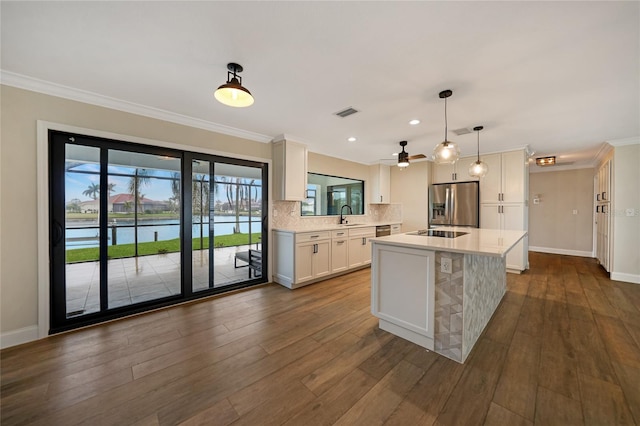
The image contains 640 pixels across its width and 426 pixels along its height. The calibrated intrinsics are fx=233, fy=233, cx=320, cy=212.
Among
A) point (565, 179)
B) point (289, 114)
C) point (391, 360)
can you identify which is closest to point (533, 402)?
point (391, 360)

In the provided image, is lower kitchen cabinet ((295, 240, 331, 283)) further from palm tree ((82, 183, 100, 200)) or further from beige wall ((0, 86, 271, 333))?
beige wall ((0, 86, 271, 333))

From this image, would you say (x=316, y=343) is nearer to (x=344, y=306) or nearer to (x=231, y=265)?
(x=344, y=306)

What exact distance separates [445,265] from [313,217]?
306cm

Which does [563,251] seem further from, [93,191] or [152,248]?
[93,191]

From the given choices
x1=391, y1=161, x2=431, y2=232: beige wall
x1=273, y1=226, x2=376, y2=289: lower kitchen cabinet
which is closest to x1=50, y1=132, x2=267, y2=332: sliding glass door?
x1=273, y1=226, x2=376, y2=289: lower kitchen cabinet

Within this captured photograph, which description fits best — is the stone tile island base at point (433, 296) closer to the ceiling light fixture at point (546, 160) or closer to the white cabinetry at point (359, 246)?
the white cabinetry at point (359, 246)

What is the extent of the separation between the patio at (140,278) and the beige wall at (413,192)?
4.00 meters

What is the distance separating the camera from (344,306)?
10.0 ft

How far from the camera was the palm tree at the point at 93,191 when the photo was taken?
2553mm

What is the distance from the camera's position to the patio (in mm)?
2656

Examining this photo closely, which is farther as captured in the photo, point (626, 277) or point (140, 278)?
point (626, 277)

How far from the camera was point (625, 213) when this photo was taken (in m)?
4.00

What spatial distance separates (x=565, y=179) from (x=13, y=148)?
1040 cm

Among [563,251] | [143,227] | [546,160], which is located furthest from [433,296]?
[563,251]
